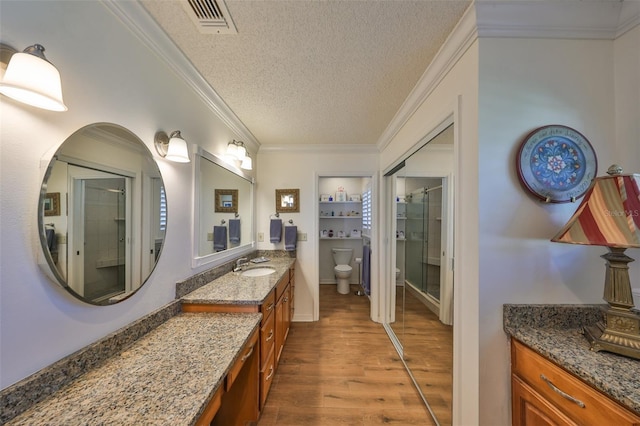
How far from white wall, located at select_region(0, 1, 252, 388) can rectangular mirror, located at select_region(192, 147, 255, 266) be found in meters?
0.46

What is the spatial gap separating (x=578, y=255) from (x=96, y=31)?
→ 2.34m

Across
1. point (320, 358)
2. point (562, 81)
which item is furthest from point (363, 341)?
point (562, 81)

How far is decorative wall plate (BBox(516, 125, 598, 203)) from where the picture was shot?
3.29ft

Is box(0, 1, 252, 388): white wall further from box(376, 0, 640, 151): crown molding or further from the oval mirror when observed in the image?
box(376, 0, 640, 151): crown molding

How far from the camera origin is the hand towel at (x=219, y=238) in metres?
1.89

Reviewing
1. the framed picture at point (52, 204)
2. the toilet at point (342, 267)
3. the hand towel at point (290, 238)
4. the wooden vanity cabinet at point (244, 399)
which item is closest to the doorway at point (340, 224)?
the toilet at point (342, 267)

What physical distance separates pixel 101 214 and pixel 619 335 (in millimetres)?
2125

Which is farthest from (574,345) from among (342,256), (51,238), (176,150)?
(342,256)

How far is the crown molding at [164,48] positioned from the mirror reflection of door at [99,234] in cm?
72

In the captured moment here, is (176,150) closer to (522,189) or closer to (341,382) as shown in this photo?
(522,189)

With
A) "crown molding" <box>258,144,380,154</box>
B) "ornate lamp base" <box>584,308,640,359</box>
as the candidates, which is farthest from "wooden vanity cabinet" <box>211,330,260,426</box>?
"crown molding" <box>258,144,380,154</box>

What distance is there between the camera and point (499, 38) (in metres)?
1.04

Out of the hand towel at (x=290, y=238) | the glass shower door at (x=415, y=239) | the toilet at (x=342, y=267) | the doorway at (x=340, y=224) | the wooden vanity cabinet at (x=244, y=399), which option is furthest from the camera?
the doorway at (x=340, y=224)

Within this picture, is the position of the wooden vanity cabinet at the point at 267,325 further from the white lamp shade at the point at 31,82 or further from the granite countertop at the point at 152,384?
the white lamp shade at the point at 31,82
